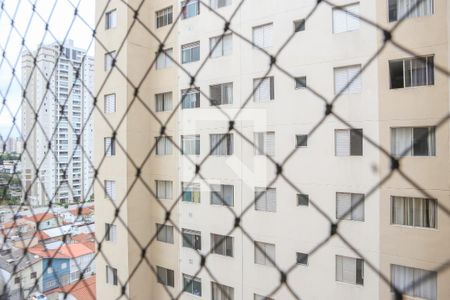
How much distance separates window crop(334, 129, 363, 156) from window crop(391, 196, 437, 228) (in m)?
0.38

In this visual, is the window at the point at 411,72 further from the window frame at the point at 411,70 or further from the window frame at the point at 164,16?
the window frame at the point at 164,16

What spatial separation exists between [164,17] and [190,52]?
1.64ft

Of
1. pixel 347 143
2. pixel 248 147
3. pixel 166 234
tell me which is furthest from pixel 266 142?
pixel 166 234

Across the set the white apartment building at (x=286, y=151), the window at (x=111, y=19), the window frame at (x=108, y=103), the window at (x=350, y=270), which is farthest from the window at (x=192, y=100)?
the window at (x=350, y=270)

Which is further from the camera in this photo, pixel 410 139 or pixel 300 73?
pixel 300 73

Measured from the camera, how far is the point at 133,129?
3.26m

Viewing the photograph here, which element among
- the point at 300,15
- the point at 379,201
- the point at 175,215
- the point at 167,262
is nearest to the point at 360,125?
the point at 379,201

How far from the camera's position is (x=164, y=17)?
328cm

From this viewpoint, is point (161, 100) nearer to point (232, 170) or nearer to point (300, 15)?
point (232, 170)

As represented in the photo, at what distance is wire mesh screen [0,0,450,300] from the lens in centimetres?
159

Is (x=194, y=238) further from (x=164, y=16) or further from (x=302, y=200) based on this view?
(x=164, y=16)

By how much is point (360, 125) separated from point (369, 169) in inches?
11.7

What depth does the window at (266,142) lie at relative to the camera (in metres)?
2.60

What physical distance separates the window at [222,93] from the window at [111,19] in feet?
3.92
